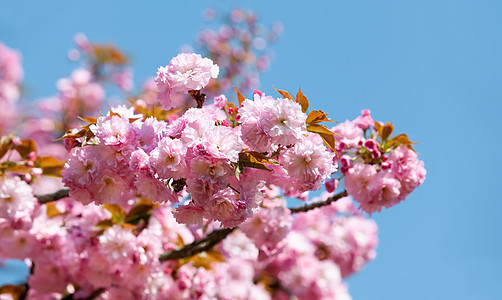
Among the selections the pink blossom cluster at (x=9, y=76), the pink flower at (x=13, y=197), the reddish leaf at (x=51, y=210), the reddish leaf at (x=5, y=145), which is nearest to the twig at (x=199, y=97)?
the pink flower at (x=13, y=197)

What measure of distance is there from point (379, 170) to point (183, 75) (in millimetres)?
1113

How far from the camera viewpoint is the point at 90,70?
23.0 ft

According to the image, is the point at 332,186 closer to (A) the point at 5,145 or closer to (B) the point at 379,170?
(B) the point at 379,170

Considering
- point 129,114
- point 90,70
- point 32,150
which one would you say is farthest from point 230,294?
point 90,70

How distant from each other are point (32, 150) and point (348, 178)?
1.79 m

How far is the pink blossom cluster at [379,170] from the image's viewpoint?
228 centimetres

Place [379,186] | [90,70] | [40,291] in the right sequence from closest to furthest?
[379,186] → [40,291] → [90,70]

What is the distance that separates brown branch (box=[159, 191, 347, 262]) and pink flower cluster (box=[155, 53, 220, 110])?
→ 913 mm

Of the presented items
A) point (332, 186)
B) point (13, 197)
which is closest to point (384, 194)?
point (332, 186)

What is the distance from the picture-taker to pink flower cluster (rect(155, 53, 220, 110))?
181 cm

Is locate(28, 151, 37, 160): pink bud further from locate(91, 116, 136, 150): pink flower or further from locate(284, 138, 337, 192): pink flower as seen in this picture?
locate(284, 138, 337, 192): pink flower

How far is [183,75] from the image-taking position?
6.00 feet

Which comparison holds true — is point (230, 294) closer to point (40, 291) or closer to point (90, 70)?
point (40, 291)

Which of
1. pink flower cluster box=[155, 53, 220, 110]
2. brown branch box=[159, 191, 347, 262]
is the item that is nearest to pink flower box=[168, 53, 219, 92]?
pink flower cluster box=[155, 53, 220, 110]
